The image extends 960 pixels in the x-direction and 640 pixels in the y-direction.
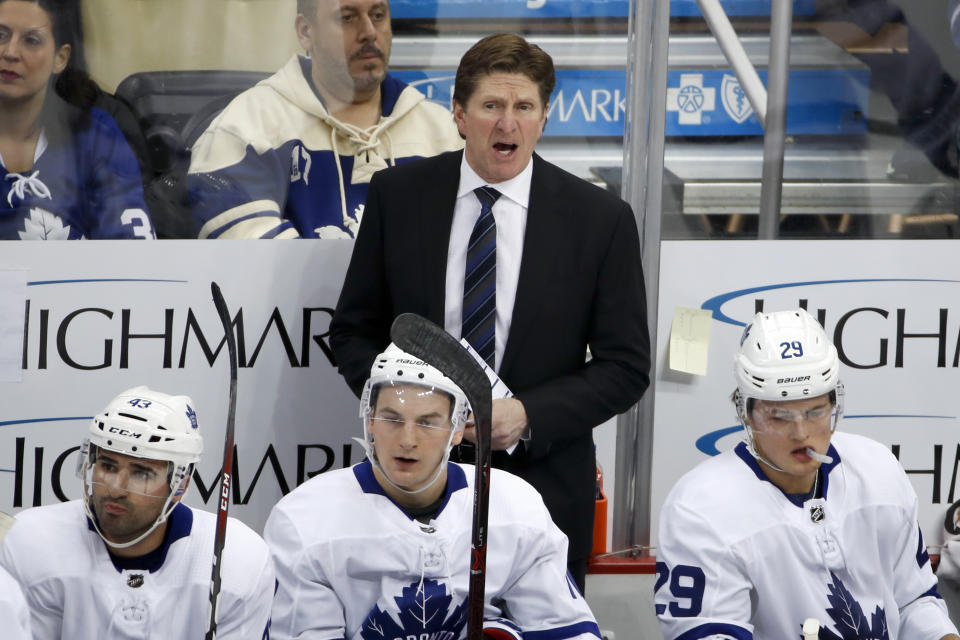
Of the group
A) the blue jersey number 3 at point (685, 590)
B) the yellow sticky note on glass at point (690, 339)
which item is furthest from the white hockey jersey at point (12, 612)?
the yellow sticky note on glass at point (690, 339)

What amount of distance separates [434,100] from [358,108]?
19 cm

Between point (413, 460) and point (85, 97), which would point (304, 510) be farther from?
point (85, 97)

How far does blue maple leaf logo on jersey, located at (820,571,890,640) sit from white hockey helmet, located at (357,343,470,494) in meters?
0.70

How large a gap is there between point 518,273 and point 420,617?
78 centimetres

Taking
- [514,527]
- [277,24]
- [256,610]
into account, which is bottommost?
[256,610]

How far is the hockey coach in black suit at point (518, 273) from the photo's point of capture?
8.35ft

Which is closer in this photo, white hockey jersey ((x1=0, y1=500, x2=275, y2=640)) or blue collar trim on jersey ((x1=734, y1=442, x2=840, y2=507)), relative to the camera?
white hockey jersey ((x1=0, y1=500, x2=275, y2=640))

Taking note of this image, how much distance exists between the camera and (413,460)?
84.7 inches

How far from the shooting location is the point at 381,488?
219 centimetres

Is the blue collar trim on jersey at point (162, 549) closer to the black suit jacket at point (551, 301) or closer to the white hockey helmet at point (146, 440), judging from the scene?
the white hockey helmet at point (146, 440)

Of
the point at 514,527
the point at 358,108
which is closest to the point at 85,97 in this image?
the point at 358,108

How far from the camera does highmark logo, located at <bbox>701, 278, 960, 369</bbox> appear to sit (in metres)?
3.36

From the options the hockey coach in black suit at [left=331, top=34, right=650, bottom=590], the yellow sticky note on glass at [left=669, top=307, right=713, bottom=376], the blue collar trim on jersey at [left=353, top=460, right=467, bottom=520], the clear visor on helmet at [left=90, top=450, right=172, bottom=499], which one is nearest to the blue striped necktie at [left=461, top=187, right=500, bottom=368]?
the hockey coach in black suit at [left=331, top=34, right=650, bottom=590]

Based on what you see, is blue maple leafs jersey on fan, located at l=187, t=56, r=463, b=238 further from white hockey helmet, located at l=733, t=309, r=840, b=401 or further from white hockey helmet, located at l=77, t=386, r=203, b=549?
white hockey helmet, located at l=733, t=309, r=840, b=401
